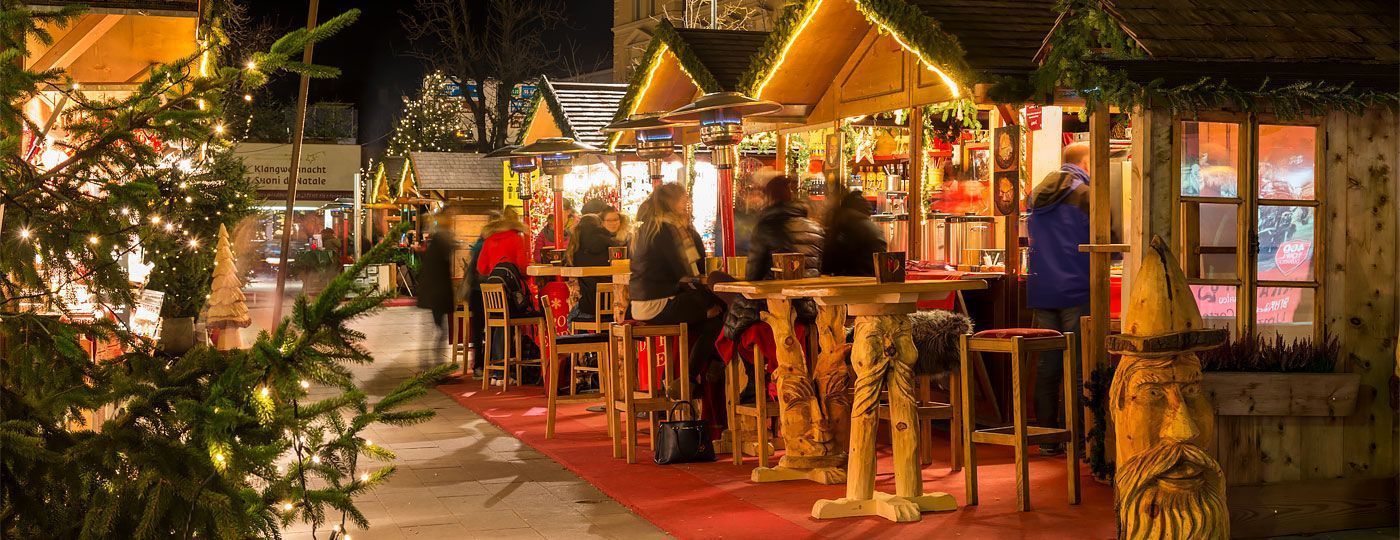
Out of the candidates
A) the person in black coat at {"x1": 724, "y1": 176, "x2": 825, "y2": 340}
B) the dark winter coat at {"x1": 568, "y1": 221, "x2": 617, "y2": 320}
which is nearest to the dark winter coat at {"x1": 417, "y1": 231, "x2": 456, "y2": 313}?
the dark winter coat at {"x1": 568, "y1": 221, "x2": 617, "y2": 320}

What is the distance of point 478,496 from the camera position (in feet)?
24.2

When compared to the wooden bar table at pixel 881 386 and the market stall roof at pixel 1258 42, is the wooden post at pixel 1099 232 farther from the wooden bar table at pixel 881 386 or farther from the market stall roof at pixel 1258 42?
the wooden bar table at pixel 881 386

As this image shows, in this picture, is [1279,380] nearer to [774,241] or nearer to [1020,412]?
[1020,412]

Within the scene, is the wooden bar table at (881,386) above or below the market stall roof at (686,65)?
below

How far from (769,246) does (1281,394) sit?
3.03 meters

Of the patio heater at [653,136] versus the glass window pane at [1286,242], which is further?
the patio heater at [653,136]

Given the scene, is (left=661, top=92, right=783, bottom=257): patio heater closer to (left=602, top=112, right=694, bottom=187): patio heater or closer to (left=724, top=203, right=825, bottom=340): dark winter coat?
(left=602, top=112, right=694, bottom=187): patio heater

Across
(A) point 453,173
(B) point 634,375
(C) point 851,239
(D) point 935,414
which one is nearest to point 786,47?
(C) point 851,239

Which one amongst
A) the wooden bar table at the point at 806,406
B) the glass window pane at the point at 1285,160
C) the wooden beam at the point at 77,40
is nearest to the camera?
the glass window pane at the point at 1285,160

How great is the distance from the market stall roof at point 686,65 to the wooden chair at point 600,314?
2.25m

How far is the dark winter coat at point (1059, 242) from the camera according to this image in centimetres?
818

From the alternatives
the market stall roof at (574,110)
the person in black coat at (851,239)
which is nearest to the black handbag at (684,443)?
the person in black coat at (851,239)

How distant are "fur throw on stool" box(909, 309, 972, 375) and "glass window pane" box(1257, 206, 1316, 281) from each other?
1764 mm

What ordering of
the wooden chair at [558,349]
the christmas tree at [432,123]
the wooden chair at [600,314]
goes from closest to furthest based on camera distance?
the wooden chair at [558,349] → the wooden chair at [600,314] → the christmas tree at [432,123]
